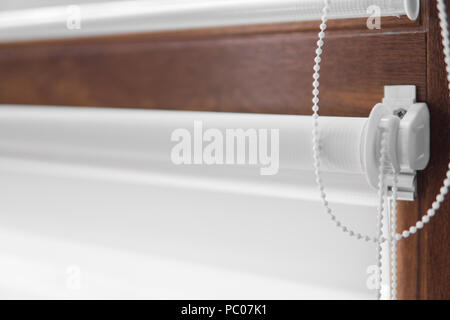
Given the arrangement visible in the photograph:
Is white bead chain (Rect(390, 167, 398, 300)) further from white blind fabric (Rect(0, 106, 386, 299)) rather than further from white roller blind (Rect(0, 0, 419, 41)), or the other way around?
white roller blind (Rect(0, 0, 419, 41))

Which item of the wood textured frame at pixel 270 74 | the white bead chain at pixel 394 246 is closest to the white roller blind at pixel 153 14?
the wood textured frame at pixel 270 74

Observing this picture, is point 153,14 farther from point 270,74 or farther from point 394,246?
point 394,246

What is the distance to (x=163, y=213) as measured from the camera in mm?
597

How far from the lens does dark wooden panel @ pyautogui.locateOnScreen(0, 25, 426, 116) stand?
1.46 ft

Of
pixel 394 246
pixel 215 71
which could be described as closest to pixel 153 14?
pixel 215 71

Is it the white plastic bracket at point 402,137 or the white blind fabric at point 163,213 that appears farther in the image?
the white blind fabric at point 163,213

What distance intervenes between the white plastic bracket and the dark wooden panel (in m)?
0.02

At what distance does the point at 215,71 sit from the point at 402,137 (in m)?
0.23

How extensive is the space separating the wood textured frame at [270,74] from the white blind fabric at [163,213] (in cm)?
4

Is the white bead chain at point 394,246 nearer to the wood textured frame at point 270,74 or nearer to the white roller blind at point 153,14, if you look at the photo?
the wood textured frame at point 270,74

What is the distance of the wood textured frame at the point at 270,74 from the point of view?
16.7 inches

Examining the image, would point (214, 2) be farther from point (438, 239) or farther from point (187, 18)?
point (438, 239)

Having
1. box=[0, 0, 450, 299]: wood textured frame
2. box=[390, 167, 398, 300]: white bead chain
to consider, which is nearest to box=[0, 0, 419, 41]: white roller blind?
box=[0, 0, 450, 299]: wood textured frame

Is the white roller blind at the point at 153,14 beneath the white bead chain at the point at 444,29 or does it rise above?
above
